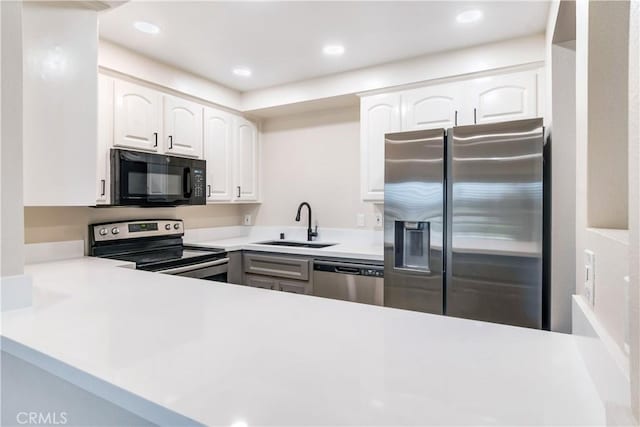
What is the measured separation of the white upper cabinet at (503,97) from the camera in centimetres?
236

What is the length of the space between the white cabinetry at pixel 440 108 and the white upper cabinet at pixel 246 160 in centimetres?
132

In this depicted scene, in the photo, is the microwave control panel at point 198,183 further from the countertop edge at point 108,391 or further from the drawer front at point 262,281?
the countertop edge at point 108,391

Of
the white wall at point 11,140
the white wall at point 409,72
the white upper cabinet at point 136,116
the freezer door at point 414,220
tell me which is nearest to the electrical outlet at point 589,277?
the freezer door at point 414,220

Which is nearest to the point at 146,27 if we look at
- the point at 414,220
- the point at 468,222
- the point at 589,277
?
the point at 414,220

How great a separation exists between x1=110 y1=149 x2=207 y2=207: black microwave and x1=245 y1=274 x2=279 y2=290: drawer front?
79 cm

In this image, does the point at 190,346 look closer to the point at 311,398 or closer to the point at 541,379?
the point at 311,398

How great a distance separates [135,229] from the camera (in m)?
2.82

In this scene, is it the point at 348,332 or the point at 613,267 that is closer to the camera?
the point at 613,267

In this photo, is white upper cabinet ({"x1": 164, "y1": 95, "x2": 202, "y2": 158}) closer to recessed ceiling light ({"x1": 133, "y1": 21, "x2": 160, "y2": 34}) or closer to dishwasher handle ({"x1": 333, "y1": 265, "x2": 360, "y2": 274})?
recessed ceiling light ({"x1": 133, "y1": 21, "x2": 160, "y2": 34})

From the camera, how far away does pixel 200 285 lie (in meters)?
1.49

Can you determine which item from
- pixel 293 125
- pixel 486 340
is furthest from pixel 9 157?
pixel 293 125

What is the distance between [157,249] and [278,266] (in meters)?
1.02

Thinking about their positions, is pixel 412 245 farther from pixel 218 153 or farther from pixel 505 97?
pixel 218 153

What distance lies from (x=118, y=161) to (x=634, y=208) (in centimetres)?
266
